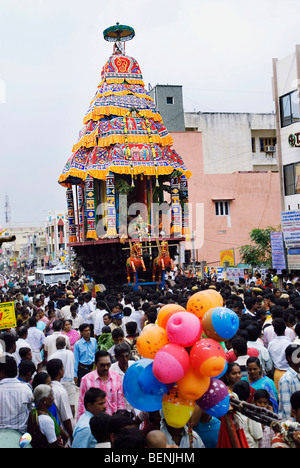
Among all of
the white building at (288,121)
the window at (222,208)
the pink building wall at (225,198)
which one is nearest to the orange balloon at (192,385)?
the white building at (288,121)

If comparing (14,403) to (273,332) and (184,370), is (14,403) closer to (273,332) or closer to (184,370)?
(184,370)

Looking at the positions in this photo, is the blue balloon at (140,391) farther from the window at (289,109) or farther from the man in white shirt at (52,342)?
the window at (289,109)

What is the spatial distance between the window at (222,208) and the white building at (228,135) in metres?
4.84

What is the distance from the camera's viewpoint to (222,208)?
3412 cm

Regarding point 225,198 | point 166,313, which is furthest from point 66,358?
point 225,198

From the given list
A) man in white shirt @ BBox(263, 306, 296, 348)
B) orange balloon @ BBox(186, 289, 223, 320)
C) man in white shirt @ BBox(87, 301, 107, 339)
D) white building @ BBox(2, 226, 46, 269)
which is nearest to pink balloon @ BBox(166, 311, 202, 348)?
orange balloon @ BBox(186, 289, 223, 320)

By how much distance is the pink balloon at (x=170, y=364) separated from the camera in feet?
12.3

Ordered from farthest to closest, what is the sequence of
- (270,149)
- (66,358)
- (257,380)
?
1. (270,149)
2. (66,358)
3. (257,380)

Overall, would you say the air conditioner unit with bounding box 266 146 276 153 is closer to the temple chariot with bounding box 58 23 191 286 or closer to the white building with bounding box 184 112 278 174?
the white building with bounding box 184 112 278 174

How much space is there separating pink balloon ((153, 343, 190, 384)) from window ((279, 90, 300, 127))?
20.2 meters

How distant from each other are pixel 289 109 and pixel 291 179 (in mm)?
2987

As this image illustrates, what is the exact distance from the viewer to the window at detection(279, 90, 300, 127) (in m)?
22.4

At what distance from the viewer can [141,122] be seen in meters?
20.4

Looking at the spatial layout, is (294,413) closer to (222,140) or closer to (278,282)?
(278,282)
